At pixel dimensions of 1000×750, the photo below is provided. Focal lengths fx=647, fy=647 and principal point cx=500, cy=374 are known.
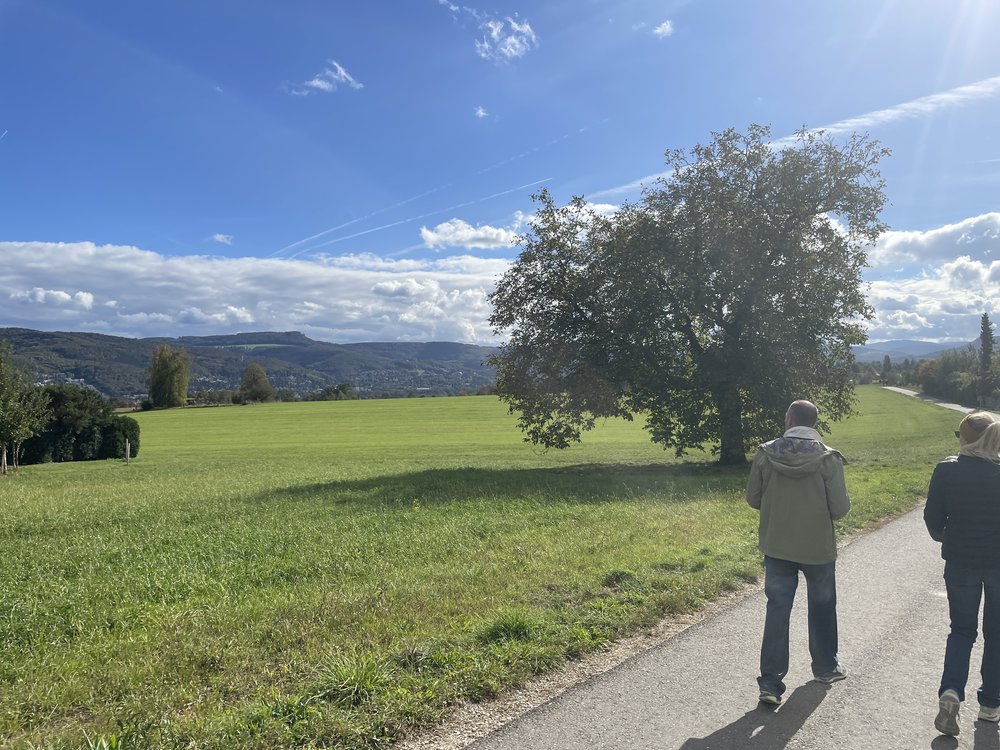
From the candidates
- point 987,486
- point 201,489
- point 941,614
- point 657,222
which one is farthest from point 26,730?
point 657,222

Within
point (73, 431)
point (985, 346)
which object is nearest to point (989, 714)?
point (73, 431)

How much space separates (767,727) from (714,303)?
1957 cm

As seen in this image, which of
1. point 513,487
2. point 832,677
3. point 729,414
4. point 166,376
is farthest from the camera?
point 166,376

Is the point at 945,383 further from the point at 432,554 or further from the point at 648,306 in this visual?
the point at 432,554

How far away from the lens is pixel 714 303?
22312mm

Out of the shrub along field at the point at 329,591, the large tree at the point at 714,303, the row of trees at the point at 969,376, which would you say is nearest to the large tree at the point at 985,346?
the row of trees at the point at 969,376

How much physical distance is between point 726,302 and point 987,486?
1876 cm

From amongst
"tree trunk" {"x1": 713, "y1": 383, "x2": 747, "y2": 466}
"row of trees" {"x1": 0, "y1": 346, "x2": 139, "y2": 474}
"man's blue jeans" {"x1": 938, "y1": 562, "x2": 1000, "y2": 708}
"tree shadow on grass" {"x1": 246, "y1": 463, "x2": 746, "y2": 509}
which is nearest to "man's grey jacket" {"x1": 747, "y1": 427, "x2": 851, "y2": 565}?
"man's blue jeans" {"x1": 938, "y1": 562, "x2": 1000, "y2": 708}

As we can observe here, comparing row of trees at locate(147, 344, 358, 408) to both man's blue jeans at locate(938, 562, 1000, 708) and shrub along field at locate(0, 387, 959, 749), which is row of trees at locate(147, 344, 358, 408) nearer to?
shrub along field at locate(0, 387, 959, 749)

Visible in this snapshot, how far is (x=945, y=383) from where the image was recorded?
342 ft

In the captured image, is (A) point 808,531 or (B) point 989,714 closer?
(B) point 989,714

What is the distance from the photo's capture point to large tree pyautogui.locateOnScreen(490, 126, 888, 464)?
2158 cm

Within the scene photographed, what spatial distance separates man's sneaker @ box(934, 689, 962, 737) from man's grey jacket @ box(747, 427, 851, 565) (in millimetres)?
1073

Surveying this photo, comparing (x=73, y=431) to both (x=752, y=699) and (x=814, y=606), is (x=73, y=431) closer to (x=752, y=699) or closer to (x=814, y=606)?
(x=752, y=699)
